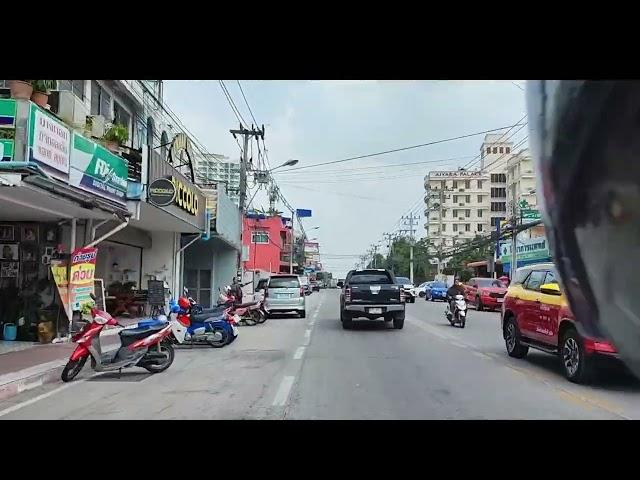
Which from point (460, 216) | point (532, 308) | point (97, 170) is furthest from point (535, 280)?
point (460, 216)

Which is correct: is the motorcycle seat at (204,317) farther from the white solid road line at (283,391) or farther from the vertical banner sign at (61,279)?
the white solid road line at (283,391)

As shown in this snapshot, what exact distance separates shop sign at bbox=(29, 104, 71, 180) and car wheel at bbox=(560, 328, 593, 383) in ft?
29.7

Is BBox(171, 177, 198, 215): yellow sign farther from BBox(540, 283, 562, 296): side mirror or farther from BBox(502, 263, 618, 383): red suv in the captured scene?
BBox(540, 283, 562, 296): side mirror

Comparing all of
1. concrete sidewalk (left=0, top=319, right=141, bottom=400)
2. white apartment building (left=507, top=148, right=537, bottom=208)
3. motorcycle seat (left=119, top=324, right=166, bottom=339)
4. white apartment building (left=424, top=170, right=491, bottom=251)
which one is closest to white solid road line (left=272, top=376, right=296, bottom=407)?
motorcycle seat (left=119, top=324, right=166, bottom=339)

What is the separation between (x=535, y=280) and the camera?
450 inches

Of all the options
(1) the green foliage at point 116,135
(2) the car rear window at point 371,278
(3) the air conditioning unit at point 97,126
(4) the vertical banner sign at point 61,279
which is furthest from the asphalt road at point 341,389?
(3) the air conditioning unit at point 97,126

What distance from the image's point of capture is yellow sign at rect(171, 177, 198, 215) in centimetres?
1938

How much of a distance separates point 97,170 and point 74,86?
4.17 metres

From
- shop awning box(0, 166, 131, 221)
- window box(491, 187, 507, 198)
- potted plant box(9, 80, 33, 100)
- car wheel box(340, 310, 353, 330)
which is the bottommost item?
car wheel box(340, 310, 353, 330)

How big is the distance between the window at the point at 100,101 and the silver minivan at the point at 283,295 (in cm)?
836

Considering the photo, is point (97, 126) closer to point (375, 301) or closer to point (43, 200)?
point (43, 200)

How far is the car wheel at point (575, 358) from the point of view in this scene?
9.09m

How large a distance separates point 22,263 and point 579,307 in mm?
12830
